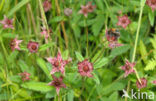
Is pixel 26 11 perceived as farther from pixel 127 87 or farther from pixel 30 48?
pixel 127 87

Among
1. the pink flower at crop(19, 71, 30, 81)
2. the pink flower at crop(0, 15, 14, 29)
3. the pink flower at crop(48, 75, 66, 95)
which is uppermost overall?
the pink flower at crop(0, 15, 14, 29)

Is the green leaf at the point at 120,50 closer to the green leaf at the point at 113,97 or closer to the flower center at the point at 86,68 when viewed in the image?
the green leaf at the point at 113,97

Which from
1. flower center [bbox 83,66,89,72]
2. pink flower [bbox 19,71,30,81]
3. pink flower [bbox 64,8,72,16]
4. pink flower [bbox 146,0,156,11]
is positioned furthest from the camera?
pink flower [bbox 64,8,72,16]

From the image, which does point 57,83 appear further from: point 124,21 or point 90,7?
point 90,7

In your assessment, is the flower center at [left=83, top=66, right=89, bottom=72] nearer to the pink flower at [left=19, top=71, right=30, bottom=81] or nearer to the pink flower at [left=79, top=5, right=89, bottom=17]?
the pink flower at [left=19, top=71, right=30, bottom=81]

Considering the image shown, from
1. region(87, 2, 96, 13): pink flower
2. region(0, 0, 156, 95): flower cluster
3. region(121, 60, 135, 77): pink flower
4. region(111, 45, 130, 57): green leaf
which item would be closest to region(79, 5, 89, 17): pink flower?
region(87, 2, 96, 13): pink flower

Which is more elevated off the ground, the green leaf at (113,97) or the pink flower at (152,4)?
the pink flower at (152,4)

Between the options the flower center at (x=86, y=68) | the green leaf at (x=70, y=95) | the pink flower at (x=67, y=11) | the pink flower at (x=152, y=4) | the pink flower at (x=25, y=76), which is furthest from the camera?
the pink flower at (x=67, y=11)

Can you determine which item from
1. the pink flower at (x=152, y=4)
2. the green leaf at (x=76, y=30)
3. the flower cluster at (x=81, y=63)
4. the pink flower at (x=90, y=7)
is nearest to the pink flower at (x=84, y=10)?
the pink flower at (x=90, y=7)
